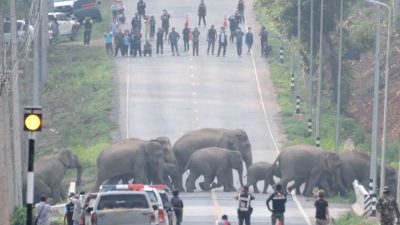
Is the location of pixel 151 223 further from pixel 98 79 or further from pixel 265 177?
pixel 98 79

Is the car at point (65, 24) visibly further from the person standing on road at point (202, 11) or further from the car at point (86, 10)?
the person standing on road at point (202, 11)

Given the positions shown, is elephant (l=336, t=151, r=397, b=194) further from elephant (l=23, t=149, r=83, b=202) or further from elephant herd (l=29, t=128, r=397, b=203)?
elephant (l=23, t=149, r=83, b=202)

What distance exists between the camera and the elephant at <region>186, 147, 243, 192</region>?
60.9 metres


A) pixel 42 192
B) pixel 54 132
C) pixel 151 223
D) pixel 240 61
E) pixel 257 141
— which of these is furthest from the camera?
pixel 240 61

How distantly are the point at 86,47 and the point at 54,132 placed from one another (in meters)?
18.9

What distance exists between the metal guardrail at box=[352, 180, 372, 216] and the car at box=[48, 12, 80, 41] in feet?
141

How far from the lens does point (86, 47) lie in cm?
9681

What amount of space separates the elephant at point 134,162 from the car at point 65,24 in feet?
120

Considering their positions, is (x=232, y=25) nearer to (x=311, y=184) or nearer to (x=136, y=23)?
(x=136, y=23)

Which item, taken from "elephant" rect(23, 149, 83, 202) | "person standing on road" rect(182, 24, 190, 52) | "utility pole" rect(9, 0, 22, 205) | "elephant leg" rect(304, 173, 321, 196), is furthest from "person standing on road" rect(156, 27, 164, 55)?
"utility pole" rect(9, 0, 22, 205)

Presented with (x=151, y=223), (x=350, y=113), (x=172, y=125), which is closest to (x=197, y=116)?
(x=172, y=125)

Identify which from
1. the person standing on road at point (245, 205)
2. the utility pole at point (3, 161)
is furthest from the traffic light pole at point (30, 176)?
the person standing on road at point (245, 205)

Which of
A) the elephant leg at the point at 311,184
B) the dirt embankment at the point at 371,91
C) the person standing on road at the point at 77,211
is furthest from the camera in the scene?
the dirt embankment at the point at 371,91

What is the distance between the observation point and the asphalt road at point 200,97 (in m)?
74.9
